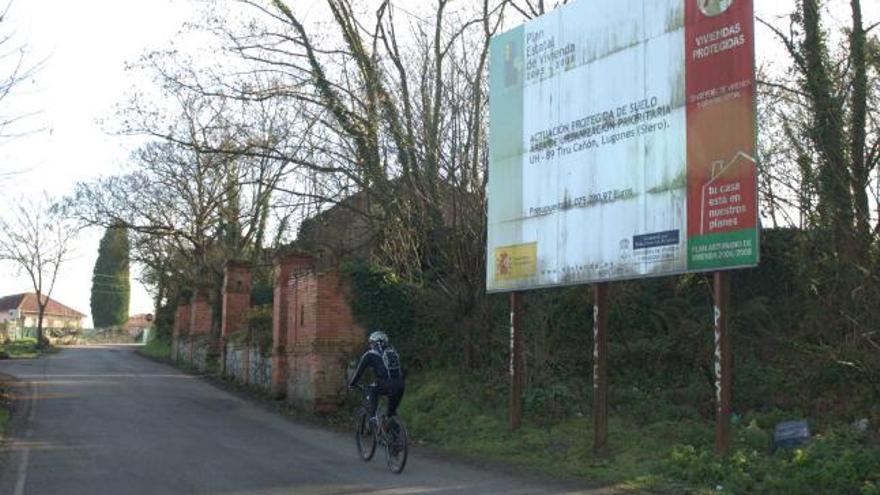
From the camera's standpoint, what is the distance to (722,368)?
37.4 ft

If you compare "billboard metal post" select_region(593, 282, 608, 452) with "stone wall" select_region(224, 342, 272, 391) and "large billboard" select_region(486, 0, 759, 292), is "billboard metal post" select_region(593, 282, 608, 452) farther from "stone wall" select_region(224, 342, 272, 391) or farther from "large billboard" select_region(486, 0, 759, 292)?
"stone wall" select_region(224, 342, 272, 391)

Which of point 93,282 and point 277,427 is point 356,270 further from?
point 93,282

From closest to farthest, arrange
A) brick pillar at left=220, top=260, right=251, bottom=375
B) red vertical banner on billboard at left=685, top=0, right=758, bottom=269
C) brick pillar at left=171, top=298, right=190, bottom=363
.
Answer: red vertical banner on billboard at left=685, top=0, right=758, bottom=269 < brick pillar at left=220, top=260, right=251, bottom=375 < brick pillar at left=171, top=298, right=190, bottom=363

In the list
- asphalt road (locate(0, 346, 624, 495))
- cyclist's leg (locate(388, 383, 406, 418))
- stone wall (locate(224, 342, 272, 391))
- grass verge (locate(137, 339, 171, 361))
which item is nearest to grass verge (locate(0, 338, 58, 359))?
grass verge (locate(137, 339, 171, 361))

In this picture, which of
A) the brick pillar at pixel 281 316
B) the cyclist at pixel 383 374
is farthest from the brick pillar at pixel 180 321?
the cyclist at pixel 383 374

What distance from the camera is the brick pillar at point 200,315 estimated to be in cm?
4128

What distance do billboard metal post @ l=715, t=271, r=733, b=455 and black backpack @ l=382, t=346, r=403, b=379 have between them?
14.0 ft

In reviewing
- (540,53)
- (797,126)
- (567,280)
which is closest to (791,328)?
(797,126)

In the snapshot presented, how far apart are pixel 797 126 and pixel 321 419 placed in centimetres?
1114

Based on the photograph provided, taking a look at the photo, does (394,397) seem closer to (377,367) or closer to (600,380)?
(377,367)

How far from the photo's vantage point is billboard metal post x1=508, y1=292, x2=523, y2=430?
14859 millimetres

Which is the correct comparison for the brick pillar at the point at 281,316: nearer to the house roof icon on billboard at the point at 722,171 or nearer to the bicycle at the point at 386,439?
the bicycle at the point at 386,439

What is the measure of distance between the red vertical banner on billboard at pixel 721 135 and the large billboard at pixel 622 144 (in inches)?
0.7

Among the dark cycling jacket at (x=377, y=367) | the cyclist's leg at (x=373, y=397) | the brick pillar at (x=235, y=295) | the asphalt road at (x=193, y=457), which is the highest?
the brick pillar at (x=235, y=295)
